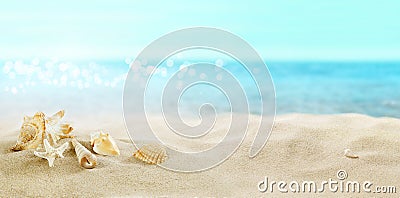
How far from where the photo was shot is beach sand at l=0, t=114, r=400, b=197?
6.18 feet

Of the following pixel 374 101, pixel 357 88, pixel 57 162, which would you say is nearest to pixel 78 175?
pixel 57 162

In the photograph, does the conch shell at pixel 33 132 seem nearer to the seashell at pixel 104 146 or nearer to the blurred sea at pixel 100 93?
the seashell at pixel 104 146

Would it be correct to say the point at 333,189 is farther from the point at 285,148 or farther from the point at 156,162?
the point at 156,162

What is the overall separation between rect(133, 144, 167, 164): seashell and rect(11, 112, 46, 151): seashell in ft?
1.64

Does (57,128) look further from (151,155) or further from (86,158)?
(151,155)

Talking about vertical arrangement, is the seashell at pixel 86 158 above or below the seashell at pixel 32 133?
below

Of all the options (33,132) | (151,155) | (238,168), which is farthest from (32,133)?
(238,168)

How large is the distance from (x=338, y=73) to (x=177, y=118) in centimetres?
1252

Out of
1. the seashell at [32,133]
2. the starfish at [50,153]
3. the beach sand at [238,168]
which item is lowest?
the beach sand at [238,168]

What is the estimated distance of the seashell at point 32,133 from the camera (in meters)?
2.26

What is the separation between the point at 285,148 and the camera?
245cm

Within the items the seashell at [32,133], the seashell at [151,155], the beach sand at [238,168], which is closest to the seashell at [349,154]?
the beach sand at [238,168]

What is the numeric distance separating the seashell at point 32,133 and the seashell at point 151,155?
50 centimetres

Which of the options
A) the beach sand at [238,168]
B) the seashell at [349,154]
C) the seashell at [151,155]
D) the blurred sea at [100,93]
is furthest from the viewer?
the blurred sea at [100,93]
